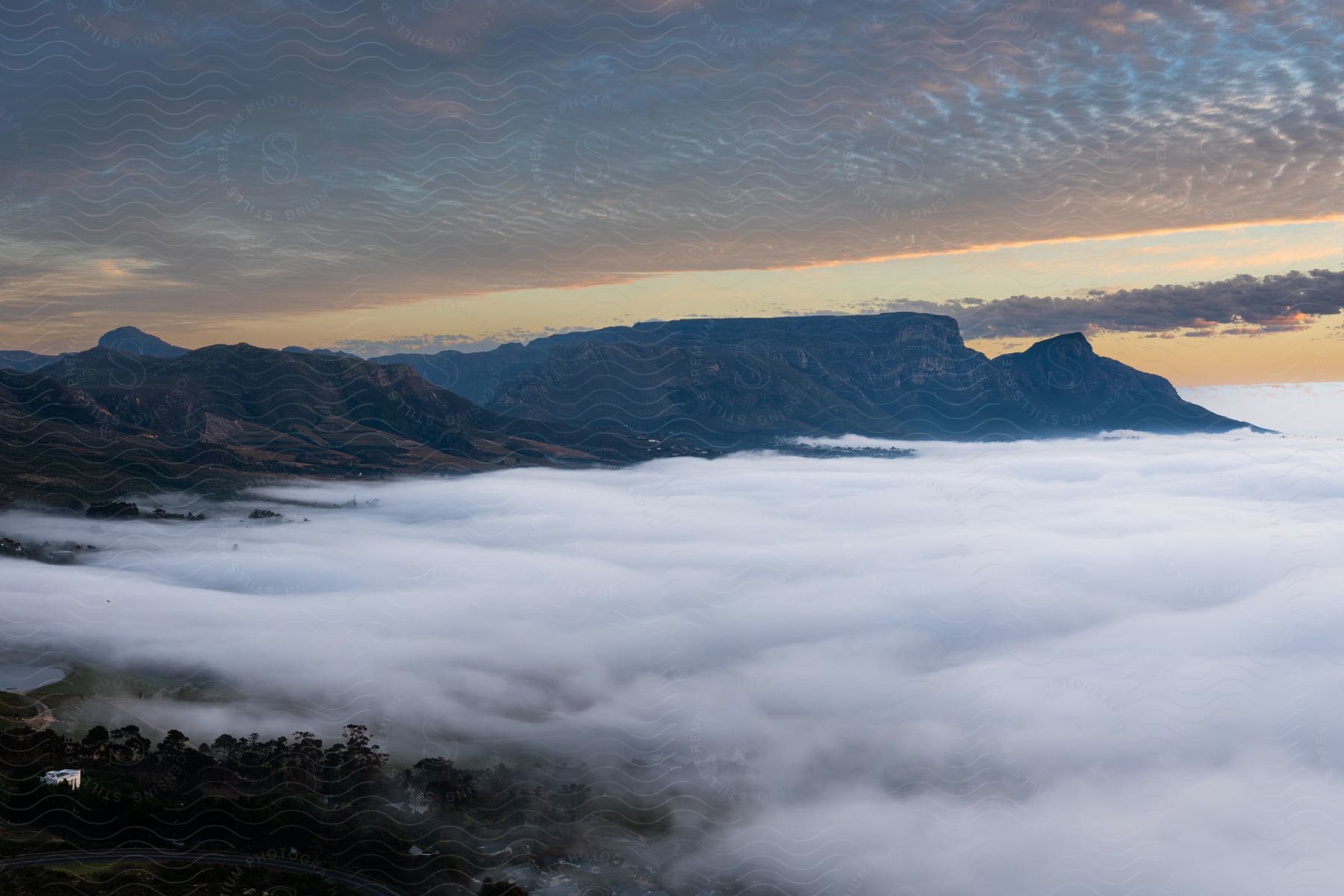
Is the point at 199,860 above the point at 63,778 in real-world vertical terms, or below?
below

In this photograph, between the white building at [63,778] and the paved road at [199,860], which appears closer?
the paved road at [199,860]

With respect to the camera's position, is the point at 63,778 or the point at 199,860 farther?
the point at 63,778

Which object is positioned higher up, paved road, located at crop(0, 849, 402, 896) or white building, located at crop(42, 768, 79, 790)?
white building, located at crop(42, 768, 79, 790)

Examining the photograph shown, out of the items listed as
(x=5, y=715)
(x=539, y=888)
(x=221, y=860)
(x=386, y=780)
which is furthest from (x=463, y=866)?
(x=5, y=715)

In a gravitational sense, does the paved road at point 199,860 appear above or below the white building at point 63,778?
below

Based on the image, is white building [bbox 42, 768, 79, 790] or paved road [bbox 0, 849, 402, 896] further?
white building [bbox 42, 768, 79, 790]
